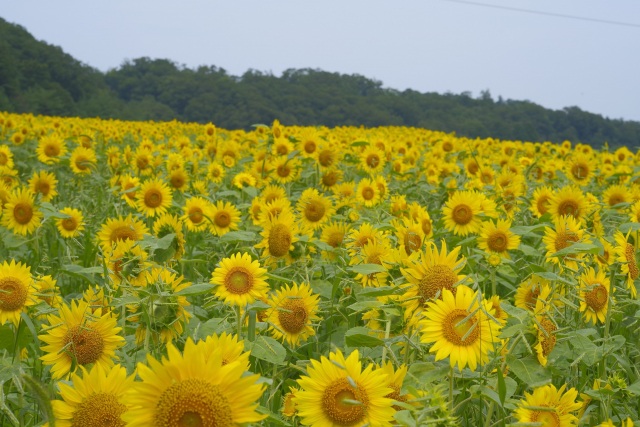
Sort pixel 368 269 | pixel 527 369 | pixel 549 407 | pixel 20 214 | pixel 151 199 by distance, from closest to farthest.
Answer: pixel 549 407, pixel 527 369, pixel 368 269, pixel 20 214, pixel 151 199

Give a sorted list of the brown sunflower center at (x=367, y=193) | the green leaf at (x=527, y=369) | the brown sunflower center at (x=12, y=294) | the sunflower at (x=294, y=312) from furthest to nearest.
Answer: the brown sunflower center at (x=367, y=193), the sunflower at (x=294, y=312), the brown sunflower center at (x=12, y=294), the green leaf at (x=527, y=369)

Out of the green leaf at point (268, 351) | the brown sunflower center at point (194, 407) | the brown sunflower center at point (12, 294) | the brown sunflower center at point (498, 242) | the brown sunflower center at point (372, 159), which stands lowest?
the green leaf at point (268, 351)

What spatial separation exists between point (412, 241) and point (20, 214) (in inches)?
98.1

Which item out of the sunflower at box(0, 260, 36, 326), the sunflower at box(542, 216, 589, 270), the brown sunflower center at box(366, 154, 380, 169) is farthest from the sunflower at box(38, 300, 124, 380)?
the brown sunflower center at box(366, 154, 380, 169)

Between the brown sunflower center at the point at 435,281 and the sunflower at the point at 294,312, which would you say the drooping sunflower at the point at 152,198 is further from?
the brown sunflower center at the point at 435,281

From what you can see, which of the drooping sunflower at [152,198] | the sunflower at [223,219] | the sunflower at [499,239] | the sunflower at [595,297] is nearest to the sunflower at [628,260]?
the sunflower at [595,297]

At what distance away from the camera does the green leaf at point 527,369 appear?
5.67 feet

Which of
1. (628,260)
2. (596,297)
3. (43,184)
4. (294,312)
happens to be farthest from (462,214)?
(43,184)

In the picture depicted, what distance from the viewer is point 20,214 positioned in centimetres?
395

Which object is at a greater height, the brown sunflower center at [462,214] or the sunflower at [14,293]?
the brown sunflower center at [462,214]

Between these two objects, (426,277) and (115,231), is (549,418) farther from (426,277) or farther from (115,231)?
(115,231)

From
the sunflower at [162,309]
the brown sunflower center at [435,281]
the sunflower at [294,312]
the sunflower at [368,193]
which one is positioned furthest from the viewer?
the sunflower at [368,193]

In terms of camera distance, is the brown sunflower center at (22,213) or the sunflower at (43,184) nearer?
the brown sunflower center at (22,213)

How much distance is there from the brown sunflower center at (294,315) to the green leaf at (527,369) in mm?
810
